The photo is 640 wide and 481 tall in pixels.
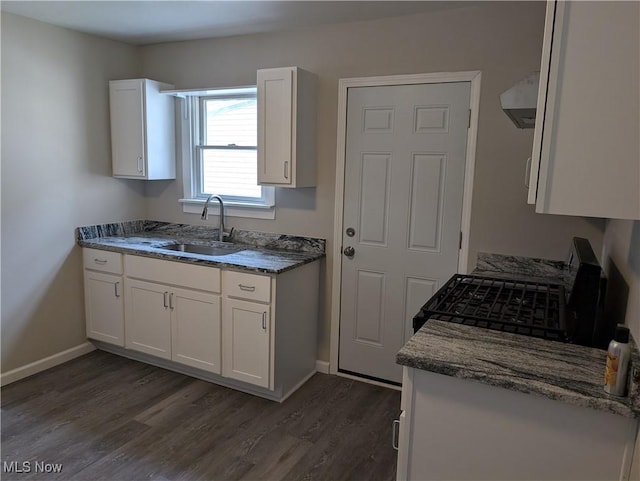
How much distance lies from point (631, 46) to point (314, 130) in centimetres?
226

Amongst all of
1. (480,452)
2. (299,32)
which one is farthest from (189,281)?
(480,452)

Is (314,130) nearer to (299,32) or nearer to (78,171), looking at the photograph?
(299,32)

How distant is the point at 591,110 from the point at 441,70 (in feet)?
5.82

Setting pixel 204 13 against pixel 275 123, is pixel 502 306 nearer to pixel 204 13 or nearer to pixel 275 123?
pixel 275 123

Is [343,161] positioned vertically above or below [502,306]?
above

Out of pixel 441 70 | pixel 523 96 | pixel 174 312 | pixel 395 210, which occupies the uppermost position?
pixel 441 70

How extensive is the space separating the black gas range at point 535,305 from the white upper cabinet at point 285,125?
1.34 metres

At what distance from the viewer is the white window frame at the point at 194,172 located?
353cm

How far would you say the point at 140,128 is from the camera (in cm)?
360

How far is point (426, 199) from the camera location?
118 inches

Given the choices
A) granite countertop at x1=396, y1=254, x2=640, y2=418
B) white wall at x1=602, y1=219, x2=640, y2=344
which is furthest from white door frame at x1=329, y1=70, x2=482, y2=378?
granite countertop at x1=396, y1=254, x2=640, y2=418

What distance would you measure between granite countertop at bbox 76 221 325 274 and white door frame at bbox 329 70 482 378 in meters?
0.22

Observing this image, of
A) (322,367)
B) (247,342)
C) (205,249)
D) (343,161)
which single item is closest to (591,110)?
(343,161)

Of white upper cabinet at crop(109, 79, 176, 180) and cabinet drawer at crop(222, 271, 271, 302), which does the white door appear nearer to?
cabinet drawer at crop(222, 271, 271, 302)
